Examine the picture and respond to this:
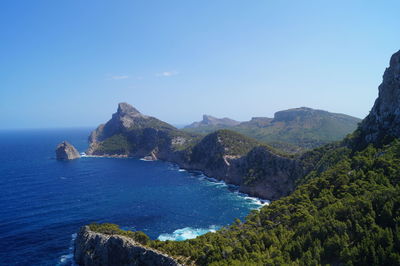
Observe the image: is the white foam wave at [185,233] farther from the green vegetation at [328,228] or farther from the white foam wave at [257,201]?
the white foam wave at [257,201]

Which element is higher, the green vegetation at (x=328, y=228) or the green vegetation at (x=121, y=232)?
the green vegetation at (x=328, y=228)

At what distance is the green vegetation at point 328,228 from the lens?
3369 centimetres

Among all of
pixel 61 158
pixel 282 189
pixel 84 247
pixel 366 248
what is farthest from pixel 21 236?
pixel 61 158

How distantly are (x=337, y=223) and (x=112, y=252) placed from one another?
138 feet

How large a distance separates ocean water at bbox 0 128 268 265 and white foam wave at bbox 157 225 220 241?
259mm

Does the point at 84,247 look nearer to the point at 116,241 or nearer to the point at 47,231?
the point at 116,241

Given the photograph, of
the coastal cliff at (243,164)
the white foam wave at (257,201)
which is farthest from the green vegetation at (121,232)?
the coastal cliff at (243,164)

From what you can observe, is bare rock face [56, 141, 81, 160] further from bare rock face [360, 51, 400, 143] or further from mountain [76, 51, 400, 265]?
bare rock face [360, 51, 400, 143]

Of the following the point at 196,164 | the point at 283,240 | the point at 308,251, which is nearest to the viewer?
the point at 308,251

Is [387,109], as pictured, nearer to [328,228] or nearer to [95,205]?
[328,228]

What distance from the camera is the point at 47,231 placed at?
7125 centimetres

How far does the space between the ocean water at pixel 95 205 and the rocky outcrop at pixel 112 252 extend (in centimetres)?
472

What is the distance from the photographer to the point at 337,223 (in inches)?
1521

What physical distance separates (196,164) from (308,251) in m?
131
